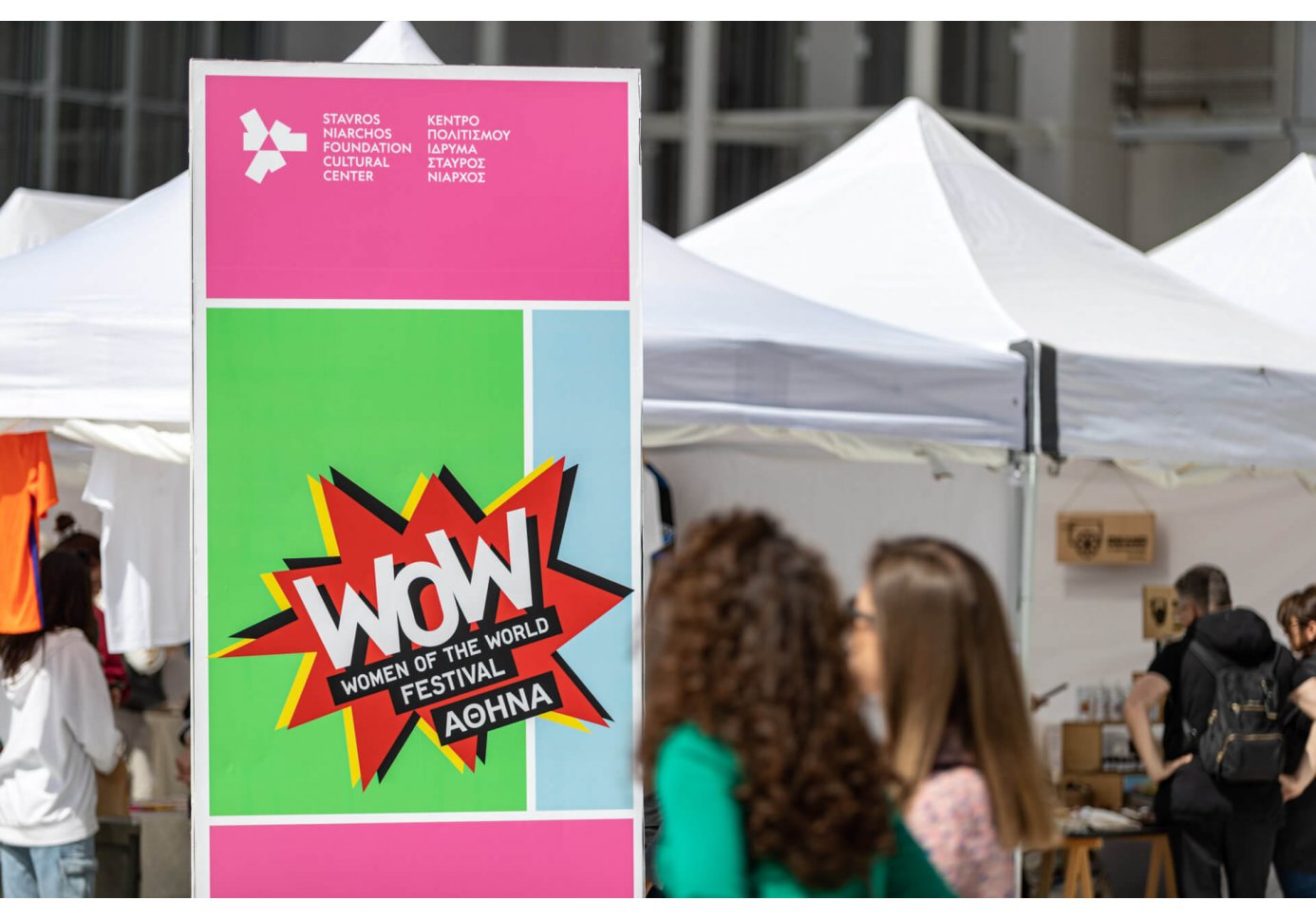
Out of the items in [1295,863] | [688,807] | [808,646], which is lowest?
[1295,863]

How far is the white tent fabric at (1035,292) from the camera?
509 centimetres

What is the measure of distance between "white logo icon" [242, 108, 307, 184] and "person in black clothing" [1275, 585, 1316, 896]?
14.1 feet

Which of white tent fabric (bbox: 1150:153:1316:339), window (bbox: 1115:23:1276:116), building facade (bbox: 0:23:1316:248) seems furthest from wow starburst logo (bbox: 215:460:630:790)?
window (bbox: 1115:23:1276:116)

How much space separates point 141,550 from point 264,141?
2453 millimetres

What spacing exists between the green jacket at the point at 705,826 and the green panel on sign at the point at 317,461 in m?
1.59

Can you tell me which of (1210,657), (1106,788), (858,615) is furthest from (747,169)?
(858,615)

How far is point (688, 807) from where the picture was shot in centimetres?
191

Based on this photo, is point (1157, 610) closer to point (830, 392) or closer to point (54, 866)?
point (830, 392)

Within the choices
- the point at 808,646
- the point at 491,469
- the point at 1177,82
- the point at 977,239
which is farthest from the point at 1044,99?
the point at 808,646

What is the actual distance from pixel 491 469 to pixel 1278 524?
5570mm

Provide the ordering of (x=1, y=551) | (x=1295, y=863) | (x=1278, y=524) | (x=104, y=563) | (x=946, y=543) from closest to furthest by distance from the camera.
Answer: (x=946, y=543), (x=1, y=551), (x=104, y=563), (x=1295, y=863), (x=1278, y=524)

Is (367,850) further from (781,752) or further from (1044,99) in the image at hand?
(1044,99)

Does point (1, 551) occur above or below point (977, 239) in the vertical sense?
below

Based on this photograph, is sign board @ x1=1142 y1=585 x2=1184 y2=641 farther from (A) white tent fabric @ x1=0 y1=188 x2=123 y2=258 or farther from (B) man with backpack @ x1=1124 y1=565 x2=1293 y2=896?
(A) white tent fabric @ x1=0 y1=188 x2=123 y2=258
